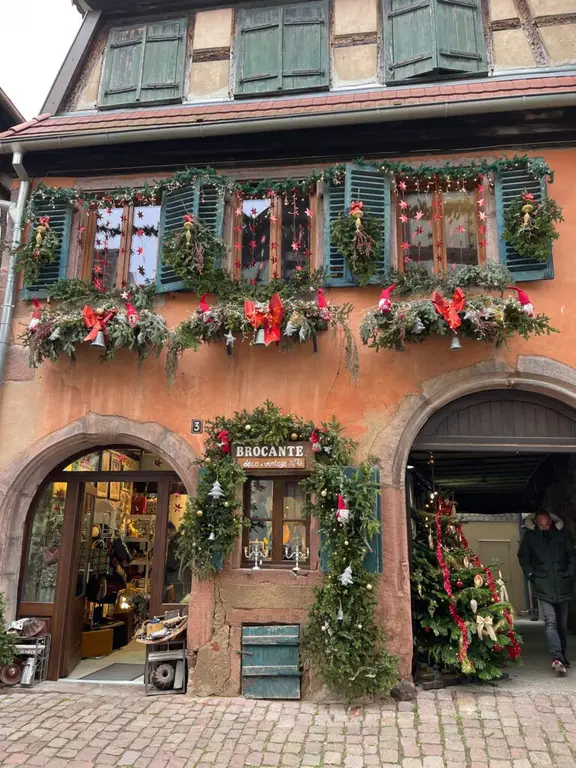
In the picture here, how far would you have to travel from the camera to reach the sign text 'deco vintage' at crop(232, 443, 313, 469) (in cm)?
626

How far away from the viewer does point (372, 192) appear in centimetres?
698

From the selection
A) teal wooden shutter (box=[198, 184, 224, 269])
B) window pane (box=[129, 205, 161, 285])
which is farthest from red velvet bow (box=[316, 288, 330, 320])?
window pane (box=[129, 205, 161, 285])

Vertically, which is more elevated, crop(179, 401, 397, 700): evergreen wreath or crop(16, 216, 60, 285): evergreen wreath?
crop(16, 216, 60, 285): evergreen wreath

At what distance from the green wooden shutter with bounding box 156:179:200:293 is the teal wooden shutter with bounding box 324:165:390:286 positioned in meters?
1.56

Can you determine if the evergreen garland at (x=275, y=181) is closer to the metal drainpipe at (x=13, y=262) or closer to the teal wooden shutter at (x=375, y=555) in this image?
the metal drainpipe at (x=13, y=262)

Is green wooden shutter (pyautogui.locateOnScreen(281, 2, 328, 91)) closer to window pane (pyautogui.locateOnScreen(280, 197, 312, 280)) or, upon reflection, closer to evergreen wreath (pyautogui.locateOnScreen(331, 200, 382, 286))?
window pane (pyautogui.locateOnScreen(280, 197, 312, 280))

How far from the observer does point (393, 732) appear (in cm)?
508

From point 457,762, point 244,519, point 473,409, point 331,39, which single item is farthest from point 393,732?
point 331,39

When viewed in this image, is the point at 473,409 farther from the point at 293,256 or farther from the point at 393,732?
the point at 393,732

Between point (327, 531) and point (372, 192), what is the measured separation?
379cm

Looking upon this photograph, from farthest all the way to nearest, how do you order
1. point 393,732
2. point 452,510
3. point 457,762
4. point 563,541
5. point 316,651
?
point 452,510 → point 563,541 → point 316,651 → point 393,732 → point 457,762

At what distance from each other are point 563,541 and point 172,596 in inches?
178

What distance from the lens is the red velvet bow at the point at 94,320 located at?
6445mm

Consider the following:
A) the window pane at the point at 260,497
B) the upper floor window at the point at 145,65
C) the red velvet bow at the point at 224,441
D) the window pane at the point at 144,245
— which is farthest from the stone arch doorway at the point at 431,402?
the upper floor window at the point at 145,65
